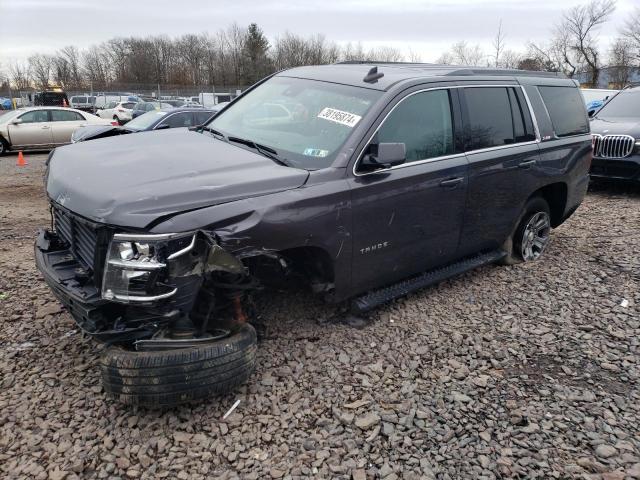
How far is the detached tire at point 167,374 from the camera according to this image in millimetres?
2643

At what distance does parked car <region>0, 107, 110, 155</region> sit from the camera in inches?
574

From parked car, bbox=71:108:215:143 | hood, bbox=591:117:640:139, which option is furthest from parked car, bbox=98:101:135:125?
hood, bbox=591:117:640:139

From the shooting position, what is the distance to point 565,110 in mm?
5309

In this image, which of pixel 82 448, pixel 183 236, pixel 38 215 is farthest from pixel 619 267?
pixel 38 215

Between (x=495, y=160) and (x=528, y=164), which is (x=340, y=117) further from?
(x=528, y=164)

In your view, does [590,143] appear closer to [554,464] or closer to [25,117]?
[554,464]

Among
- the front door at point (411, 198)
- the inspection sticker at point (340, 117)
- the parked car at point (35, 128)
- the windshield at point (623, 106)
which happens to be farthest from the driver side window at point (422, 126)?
the parked car at point (35, 128)

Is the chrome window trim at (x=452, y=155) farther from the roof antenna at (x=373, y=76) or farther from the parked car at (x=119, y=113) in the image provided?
the parked car at (x=119, y=113)

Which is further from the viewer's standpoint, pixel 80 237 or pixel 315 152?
pixel 315 152

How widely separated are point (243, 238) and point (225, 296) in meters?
0.43

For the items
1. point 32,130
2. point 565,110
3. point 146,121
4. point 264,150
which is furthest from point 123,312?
point 32,130

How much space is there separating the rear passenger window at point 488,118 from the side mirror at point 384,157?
3.57 feet

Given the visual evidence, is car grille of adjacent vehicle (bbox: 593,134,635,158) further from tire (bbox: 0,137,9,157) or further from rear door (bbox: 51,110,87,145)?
tire (bbox: 0,137,9,157)

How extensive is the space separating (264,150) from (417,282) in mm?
1659
